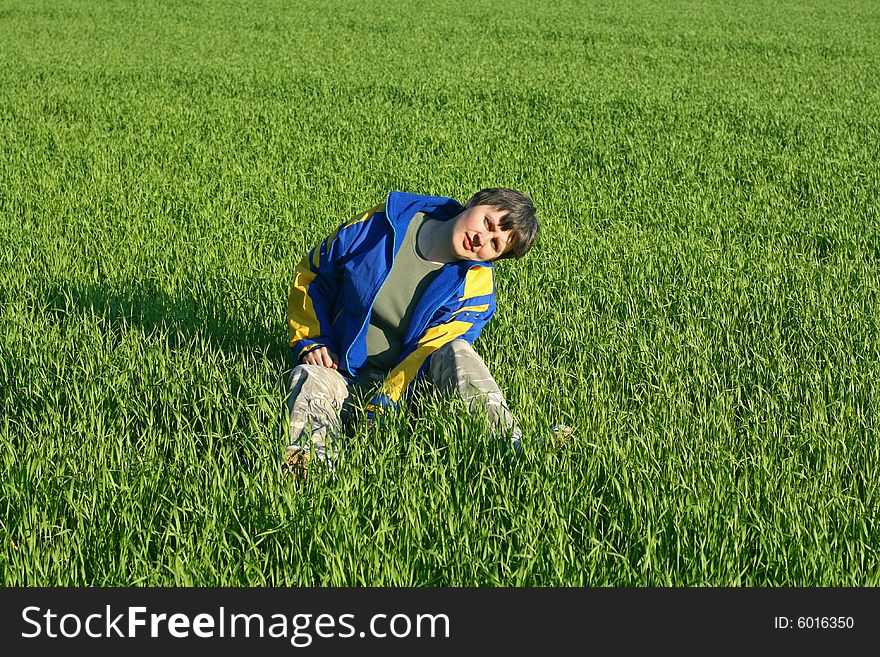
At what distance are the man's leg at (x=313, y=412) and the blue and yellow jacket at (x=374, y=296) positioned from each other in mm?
139

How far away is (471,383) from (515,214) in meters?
0.51

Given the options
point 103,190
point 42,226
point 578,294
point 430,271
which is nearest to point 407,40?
point 103,190

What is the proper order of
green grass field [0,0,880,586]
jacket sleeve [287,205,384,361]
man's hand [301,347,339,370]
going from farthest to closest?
jacket sleeve [287,205,384,361]
man's hand [301,347,339,370]
green grass field [0,0,880,586]

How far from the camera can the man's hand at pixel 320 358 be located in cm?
278

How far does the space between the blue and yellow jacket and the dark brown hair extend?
152 millimetres

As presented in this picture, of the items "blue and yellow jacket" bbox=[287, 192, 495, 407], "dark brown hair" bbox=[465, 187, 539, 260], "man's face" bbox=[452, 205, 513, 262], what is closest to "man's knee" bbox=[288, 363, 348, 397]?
"blue and yellow jacket" bbox=[287, 192, 495, 407]

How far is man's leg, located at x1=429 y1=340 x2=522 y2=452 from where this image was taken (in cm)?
248

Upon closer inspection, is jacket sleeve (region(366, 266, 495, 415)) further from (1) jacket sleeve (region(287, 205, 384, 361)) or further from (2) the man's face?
(1) jacket sleeve (region(287, 205, 384, 361))

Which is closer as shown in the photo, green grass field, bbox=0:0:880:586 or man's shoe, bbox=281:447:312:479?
green grass field, bbox=0:0:880:586

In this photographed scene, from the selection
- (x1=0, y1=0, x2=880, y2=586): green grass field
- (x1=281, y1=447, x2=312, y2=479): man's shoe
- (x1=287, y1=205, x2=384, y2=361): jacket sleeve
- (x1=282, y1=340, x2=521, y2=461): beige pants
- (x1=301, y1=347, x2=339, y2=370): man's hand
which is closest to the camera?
(x1=0, y1=0, x2=880, y2=586): green grass field

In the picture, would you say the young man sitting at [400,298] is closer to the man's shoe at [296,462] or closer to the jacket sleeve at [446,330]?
the jacket sleeve at [446,330]

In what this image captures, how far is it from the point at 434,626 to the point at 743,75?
1197cm

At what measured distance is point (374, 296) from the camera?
2.84 meters

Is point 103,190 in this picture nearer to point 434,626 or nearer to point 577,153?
point 577,153
